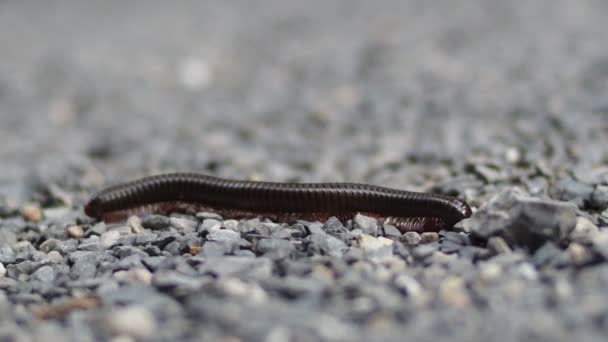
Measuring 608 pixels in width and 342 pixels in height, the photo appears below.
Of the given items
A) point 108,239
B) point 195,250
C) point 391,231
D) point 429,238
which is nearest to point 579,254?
point 429,238

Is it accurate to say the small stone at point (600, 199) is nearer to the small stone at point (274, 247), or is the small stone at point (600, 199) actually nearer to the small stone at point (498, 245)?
the small stone at point (498, 245)

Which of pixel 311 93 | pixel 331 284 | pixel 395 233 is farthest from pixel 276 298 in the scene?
pixel 311 93

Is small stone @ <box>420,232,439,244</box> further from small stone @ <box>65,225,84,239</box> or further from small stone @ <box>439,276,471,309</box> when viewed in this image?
small stone @ <box>65,225,84,239</box>

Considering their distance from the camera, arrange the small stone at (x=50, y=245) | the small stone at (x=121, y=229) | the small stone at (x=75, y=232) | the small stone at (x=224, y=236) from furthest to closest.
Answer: the small stone at (x=75, y=232)
the small stone at (x=121, y=229)
the small stone at (x=50, y=245)
the small stone at (x=224, y=236)

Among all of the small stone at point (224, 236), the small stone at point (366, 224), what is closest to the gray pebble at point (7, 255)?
the small stone at point (224, 236)

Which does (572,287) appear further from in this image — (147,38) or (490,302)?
(147,38)

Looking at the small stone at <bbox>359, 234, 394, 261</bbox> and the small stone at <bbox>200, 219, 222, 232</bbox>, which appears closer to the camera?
the small stone at <bbox>359, 234, 394, 261</bbox>

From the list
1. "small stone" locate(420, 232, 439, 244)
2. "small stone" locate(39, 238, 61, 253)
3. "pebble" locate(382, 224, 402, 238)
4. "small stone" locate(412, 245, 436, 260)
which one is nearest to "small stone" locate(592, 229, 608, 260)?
"small stone" locate(412, 245, 436, 260)
